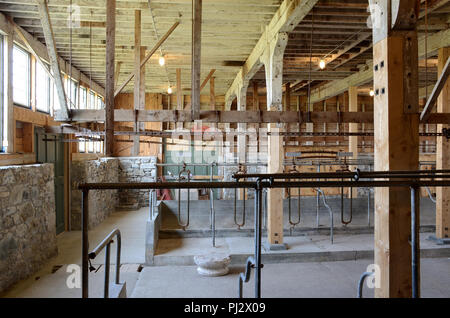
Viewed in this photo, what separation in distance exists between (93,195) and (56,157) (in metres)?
1.20

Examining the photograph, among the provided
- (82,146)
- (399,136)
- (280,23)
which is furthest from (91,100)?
(399,136)

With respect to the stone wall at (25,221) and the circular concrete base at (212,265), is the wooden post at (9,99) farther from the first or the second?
the circular concrete base at (212,265)

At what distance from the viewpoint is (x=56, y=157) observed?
7664 mm

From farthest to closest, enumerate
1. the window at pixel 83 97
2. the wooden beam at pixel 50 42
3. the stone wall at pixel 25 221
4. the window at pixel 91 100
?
the window at pixel 91 100 → the window at pixel 83 97 → the stone wall at pixel 25 221 → the wooden beam at pixel 50 42

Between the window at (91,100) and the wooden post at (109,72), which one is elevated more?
the window at (91,100)

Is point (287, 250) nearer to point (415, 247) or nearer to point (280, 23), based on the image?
point (280, 23)

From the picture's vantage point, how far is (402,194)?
2.19m

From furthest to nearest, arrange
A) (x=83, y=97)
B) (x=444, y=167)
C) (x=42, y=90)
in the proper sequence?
(x=83, y=97) → (x=42, y=90) → (x=444, y=167)

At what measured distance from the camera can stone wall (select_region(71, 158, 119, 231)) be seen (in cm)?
801

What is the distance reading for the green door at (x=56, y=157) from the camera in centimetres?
688

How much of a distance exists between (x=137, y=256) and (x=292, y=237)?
2832 millimetres

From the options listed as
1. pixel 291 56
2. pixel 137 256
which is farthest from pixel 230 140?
pixel 137 256

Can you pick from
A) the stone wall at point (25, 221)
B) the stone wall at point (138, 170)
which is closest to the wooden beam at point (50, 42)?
the stone wall at point (25, 221)

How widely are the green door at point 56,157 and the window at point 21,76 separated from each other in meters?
0.71
